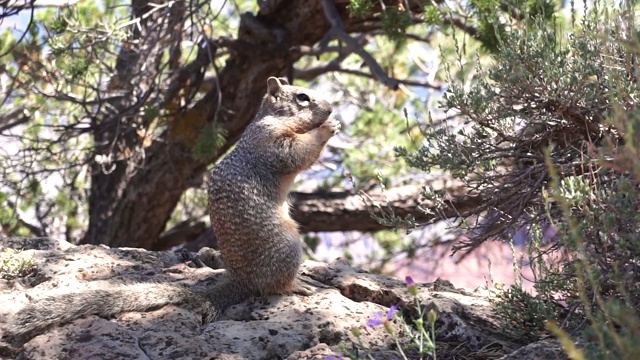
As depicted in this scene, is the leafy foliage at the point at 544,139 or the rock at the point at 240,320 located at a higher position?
the leafy foliage at the point at 544,139

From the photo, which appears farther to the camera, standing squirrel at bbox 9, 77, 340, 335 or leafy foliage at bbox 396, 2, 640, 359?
standing squirrel at bbox 9, 77, 340, 335

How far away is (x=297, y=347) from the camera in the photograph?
4.42 meters

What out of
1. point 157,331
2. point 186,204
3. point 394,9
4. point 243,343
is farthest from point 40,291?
point 186,204

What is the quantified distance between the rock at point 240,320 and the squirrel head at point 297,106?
0.94 meters

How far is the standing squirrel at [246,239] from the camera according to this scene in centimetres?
444

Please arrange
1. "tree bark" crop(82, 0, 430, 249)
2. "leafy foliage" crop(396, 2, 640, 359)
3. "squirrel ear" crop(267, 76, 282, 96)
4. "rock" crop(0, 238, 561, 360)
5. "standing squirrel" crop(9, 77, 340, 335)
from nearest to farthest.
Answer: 1. "leafy foliage" crop(396, 2, 640, 359)
2. "rock" crop(0, 238, 561, 360)
3. "standing squirrel" crop(9, 77, 340, 335)
4. "squirrel ear" crop(267, 76, 282, 96)
5. "tree bark" crop(82, 0, 430, 249)

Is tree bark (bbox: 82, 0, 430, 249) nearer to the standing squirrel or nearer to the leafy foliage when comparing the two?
the standing squirrel

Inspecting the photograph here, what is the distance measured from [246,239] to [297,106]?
1.17m

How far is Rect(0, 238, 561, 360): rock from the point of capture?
14.0 feet

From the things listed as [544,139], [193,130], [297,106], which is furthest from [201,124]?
[544,139]

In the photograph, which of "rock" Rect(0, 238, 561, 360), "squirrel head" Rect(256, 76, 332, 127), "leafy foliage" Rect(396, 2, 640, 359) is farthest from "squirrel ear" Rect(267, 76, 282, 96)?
"leafy foliage" Rect(396, 2, 640, 359)

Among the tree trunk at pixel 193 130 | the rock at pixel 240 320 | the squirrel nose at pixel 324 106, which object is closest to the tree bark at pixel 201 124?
the tree trunk at pixel 193 130

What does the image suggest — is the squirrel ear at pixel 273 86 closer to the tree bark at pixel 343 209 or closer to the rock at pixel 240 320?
the rock at pixel 240 320

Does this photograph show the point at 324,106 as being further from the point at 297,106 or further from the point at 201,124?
the point at 201,124
